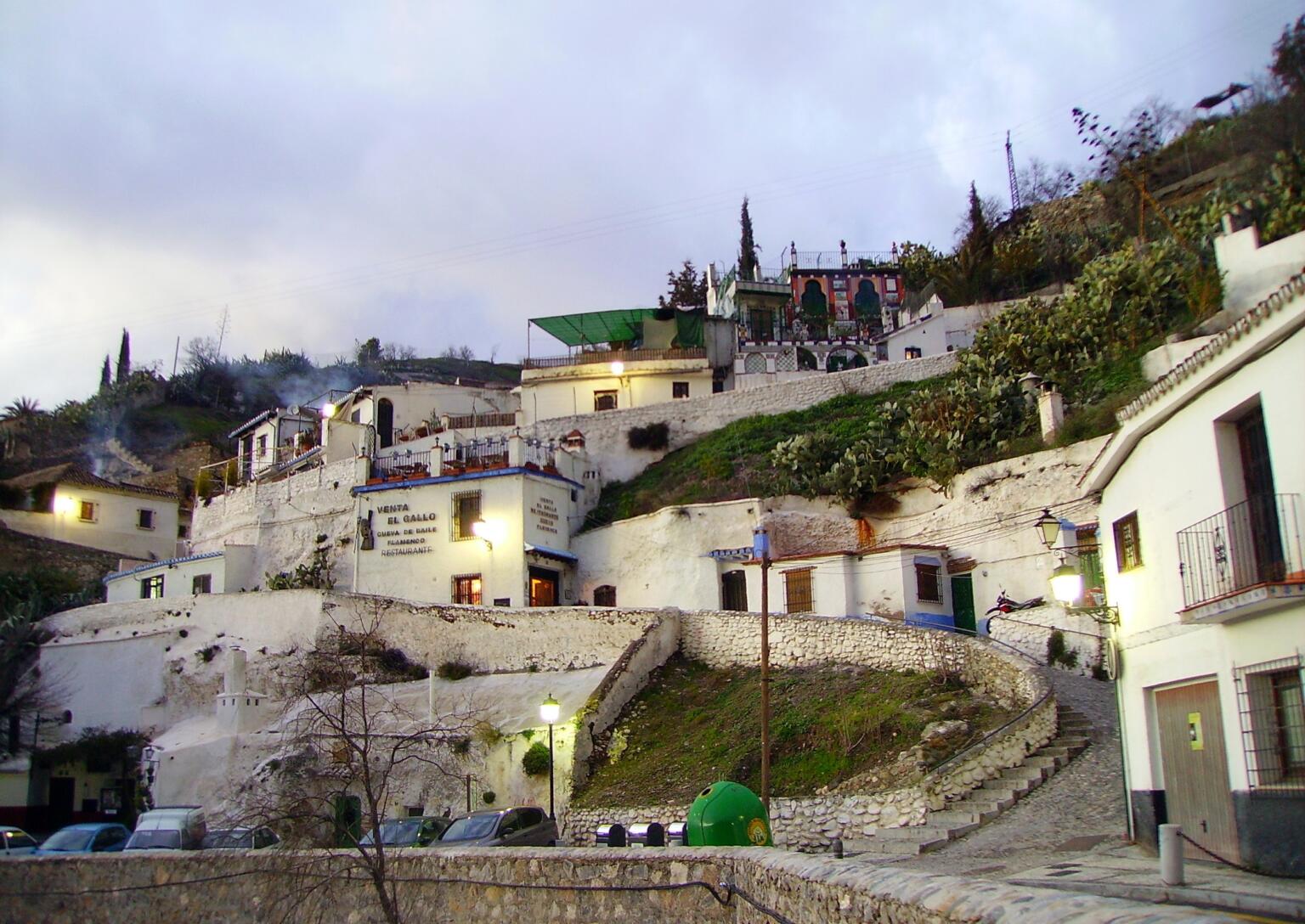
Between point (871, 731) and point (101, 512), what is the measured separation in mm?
41534

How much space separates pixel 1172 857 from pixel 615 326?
42.4 meters

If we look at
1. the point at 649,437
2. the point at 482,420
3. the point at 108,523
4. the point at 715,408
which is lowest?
the point at 108,523

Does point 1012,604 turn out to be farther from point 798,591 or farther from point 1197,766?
point 1197,766

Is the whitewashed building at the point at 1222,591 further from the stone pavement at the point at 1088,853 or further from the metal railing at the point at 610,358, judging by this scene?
the metal railing at the point at 610,358

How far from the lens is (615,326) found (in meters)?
Result: 51.1

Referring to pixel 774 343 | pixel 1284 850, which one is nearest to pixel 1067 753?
pixel 1284 850

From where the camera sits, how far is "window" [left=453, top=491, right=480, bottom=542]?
35688 millimetres

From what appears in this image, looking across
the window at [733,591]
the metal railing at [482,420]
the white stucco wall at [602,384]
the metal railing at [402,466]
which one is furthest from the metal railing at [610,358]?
the window at [733,591]

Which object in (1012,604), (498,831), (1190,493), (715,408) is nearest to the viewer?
(1190,493)

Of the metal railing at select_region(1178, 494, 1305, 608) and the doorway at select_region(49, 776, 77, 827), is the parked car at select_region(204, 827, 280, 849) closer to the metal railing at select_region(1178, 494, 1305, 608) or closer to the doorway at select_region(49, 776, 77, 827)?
the metal railing at select_region(1178, 494, 1305, 608)

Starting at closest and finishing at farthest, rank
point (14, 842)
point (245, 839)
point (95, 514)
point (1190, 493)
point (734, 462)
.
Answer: point (1190, 493), point (245, 839), point (14, 842), point (734, 462), point (95, 514)

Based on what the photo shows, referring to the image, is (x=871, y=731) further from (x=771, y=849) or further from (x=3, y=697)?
(x=3, y=697)

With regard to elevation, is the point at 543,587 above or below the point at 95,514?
below

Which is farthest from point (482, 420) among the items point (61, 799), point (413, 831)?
point (413, 831)
